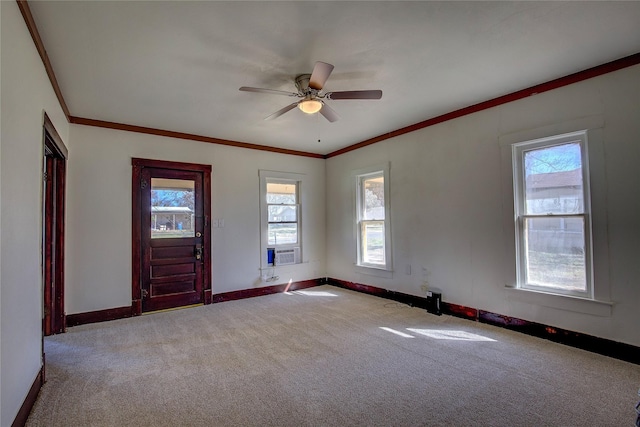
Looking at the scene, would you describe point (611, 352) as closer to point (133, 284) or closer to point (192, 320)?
point (192, 320)

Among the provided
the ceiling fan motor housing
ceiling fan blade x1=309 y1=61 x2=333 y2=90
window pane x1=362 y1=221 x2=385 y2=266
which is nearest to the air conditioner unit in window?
window pane x1=362 y1=221 x2=385 y2=266

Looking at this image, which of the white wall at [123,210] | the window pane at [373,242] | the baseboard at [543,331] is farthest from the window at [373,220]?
the white wall at [123,210]

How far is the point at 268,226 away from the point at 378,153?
7.48 feet

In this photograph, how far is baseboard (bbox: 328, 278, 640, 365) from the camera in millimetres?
2780

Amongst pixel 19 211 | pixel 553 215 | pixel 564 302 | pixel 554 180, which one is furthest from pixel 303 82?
pixel 564 302

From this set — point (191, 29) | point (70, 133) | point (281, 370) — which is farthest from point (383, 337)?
point (70, 133)

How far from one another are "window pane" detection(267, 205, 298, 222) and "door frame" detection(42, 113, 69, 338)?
2.89m

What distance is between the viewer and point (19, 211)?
201 cm

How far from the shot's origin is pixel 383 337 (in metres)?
3.39

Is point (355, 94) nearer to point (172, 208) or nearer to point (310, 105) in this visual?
point (310, 105)

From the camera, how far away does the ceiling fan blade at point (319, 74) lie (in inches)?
94.9

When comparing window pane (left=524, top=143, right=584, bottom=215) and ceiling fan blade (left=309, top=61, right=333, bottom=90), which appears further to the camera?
window pane (left=524, top=143, right=584, bottom=215)

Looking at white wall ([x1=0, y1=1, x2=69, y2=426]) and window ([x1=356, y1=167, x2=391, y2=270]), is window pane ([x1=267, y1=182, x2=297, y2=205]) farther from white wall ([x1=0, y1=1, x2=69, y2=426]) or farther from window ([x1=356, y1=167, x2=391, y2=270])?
white wall ([x1=0, y1=1, x2=69, y2=426])

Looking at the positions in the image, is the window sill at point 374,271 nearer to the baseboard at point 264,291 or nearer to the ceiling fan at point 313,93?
the baseboard at point 264,291
